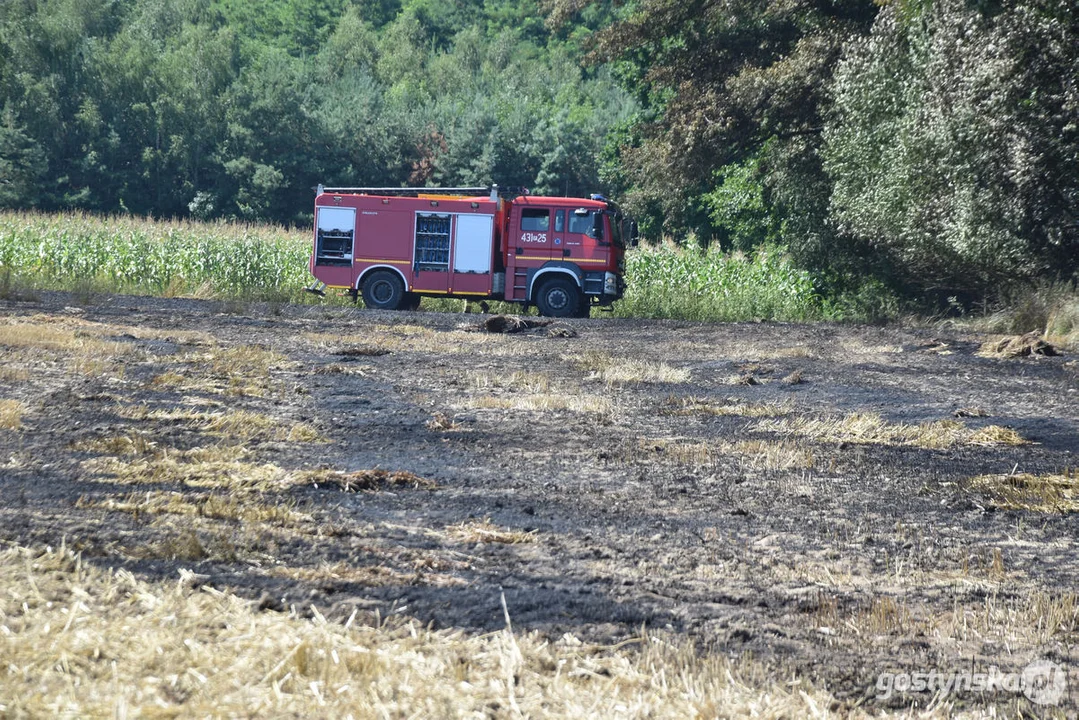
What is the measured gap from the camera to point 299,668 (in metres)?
3.11

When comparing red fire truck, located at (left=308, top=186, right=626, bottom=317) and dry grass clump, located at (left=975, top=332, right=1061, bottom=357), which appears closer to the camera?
dry grass clump, located at (left=975, top=332, right=1061, bottom=357)

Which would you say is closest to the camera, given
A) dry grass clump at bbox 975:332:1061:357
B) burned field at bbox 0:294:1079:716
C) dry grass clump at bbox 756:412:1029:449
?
burned field at bbox 0:294:1079:716

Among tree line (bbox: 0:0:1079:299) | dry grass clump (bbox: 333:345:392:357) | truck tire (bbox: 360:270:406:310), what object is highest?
tree line (bbox: 0:0:1079:299)

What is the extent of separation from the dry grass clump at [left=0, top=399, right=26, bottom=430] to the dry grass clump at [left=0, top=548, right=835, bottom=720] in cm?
407

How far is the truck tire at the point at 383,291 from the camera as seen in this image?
86.9 ft

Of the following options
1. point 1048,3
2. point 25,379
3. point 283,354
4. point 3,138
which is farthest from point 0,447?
point 3,138

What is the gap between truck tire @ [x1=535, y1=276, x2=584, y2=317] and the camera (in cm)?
2569

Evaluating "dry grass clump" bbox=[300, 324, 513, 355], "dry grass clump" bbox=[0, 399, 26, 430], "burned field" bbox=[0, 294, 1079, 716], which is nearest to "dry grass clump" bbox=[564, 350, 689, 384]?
"burned field" bbox=[0, 294, 1079, 716]

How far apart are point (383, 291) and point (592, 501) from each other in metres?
20.9

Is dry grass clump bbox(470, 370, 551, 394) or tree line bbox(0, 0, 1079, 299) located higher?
tree line bbox(0, 0, 1079, 299)

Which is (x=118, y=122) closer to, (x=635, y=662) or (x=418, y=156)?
(x=418, y=156)

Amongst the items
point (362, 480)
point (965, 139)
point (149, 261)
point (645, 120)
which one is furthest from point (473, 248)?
point (362, 480)

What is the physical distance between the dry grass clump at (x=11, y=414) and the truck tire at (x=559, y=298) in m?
17.6

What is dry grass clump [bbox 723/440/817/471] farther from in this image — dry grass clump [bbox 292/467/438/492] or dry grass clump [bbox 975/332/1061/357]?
dry grass clump [bbox 975/332/1061/357]
